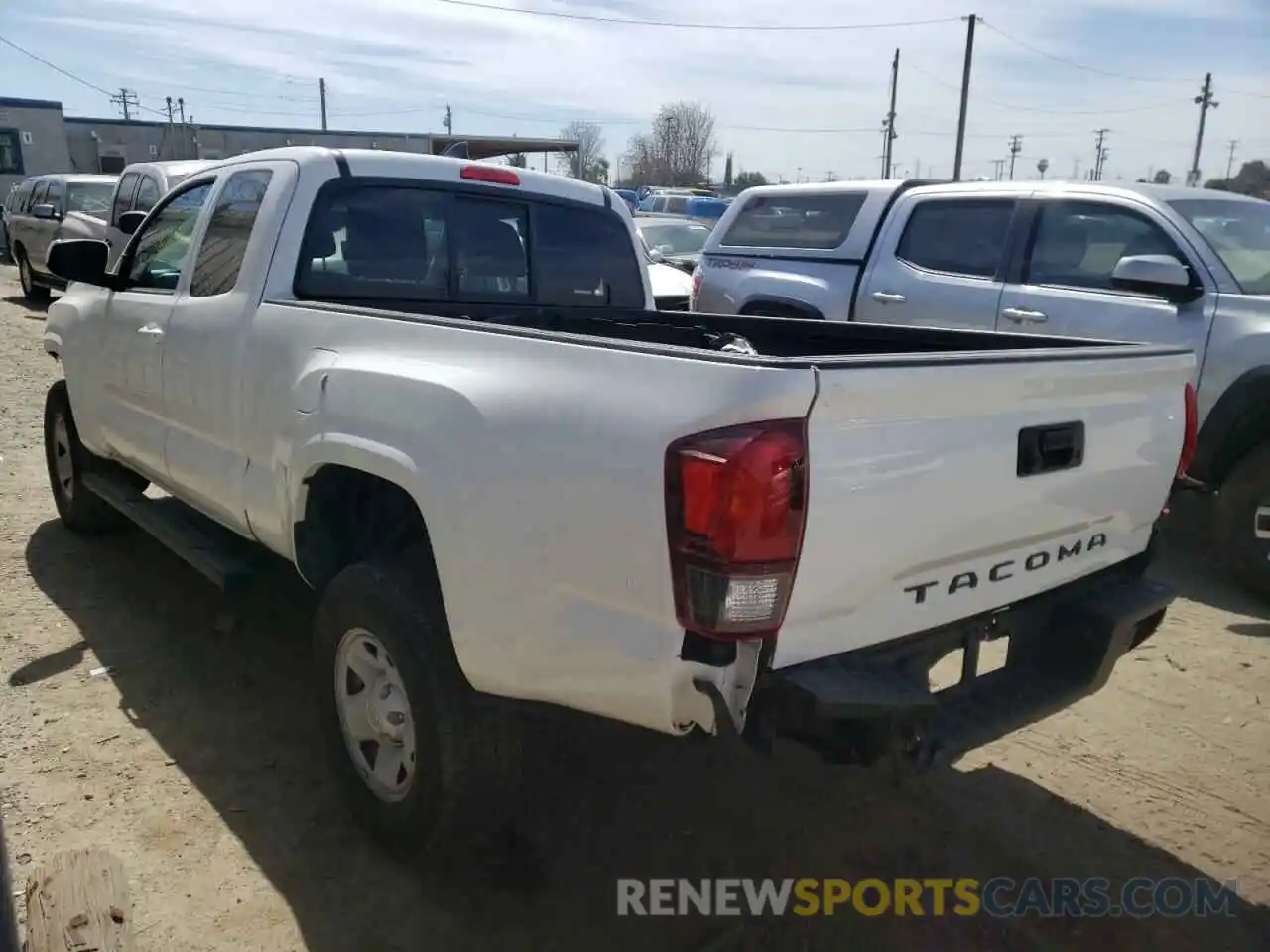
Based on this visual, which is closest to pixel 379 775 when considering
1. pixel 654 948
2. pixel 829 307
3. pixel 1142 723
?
pixel 654 948

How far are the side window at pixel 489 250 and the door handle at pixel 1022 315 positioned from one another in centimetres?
327

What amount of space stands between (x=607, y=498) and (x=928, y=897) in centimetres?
160

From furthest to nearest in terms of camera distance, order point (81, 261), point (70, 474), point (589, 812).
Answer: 1. point (70, 474)
2. point (81, 261)
3. point (589, 812)

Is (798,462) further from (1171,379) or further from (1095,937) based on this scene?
(1095,937)

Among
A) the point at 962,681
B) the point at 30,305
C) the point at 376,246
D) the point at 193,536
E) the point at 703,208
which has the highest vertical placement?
the point at 703,208

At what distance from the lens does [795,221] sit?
775cm

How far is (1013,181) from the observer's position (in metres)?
6.40

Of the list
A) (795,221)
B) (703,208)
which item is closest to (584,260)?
(795,221)

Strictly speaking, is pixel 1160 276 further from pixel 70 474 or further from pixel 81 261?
pixel 70 474

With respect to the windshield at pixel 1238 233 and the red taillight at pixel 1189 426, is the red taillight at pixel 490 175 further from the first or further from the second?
the windshield at pixel 1238 233

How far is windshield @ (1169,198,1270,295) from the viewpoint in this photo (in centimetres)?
532

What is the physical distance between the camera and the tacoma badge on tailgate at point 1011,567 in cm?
230

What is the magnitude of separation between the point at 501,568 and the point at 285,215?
187cm

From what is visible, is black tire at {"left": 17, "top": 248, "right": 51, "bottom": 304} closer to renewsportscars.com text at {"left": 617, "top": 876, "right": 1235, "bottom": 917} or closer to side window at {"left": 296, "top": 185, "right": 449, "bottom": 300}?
side window at {"left": 296, "top": 185, "right": 449, "bottom": 300}
